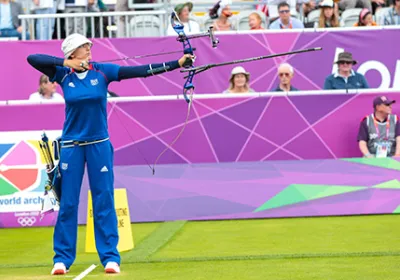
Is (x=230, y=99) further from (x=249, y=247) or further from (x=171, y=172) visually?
(x=249, y=247)

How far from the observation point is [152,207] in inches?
557

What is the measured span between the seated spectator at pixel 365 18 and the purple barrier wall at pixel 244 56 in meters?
0.50

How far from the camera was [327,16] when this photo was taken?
17562 mm

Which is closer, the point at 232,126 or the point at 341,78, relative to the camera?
the point at 232,126

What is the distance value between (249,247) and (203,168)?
3229mm

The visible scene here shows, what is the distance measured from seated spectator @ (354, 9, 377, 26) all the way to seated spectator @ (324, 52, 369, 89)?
5.75 feet

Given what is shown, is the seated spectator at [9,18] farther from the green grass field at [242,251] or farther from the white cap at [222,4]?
the green grass field at [242,251]

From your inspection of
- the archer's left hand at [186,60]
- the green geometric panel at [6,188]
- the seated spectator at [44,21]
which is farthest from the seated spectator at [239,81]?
the archer's left hand at [186,60]

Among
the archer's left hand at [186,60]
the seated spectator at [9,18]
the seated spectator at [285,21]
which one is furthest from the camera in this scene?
the seated spectator at [9,18]

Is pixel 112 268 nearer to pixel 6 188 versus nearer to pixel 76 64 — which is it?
pixel 76 64

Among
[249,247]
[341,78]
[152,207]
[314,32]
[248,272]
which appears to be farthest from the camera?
[314,32]

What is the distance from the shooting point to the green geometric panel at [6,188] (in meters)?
14.1

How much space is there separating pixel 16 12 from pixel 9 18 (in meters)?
→ 0.16

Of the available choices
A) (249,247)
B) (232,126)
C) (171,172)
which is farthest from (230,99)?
(249,247)
